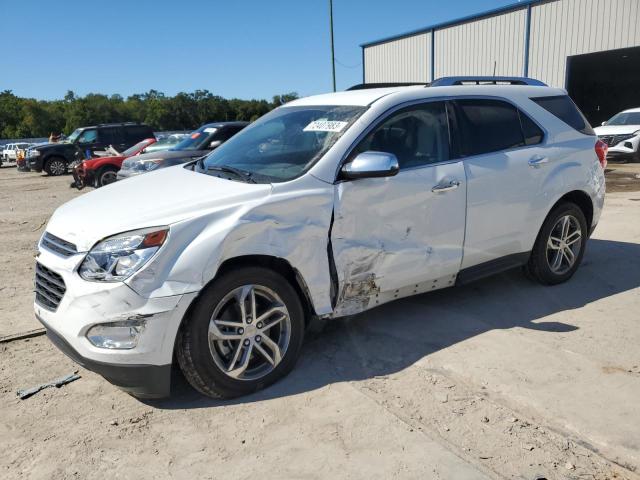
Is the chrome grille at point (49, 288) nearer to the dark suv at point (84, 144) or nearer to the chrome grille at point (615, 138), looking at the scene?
the dark suv at point (84, 144)

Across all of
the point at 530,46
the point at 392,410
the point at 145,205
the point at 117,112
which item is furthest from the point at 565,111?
the point at 117,112

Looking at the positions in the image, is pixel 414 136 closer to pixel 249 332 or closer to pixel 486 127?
pixel 486 127

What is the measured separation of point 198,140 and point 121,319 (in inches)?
348

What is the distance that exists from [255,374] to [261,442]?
0.54m

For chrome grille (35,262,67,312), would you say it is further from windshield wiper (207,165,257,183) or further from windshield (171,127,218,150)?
windshield (171,127,218,150)

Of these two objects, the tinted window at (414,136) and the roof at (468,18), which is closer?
the tinted window at (414,136)

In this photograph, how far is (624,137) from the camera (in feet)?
55.2

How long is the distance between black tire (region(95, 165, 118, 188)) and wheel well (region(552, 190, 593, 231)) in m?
12.2

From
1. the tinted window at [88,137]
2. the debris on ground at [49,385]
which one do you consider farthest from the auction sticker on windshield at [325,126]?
the tinted window at [88,137]

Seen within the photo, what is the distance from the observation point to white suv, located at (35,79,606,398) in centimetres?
297

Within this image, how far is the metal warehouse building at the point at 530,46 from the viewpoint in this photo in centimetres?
2098

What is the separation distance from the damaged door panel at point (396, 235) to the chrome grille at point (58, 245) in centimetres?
154

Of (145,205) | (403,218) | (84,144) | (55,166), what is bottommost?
(55,166)

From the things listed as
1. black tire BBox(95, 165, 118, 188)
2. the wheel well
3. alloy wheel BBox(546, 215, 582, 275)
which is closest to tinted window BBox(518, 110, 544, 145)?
the wheel well
